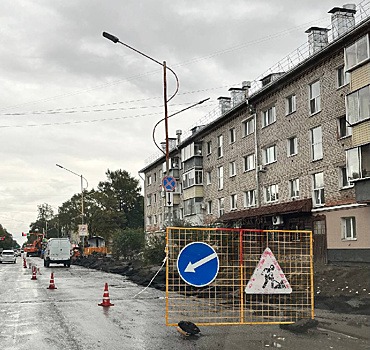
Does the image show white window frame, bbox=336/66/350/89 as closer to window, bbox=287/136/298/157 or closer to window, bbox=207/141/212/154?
window, bbox=287/136/298/157

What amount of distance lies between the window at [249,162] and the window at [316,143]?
7250mm

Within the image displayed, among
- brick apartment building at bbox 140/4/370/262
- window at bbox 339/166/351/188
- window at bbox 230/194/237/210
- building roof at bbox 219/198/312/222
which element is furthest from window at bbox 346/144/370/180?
window at bbox 230/194/237/210

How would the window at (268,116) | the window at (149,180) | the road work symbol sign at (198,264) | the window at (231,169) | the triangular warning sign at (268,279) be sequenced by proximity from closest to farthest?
the road work symbol sign at (198,264) < the triangular warning sign at (268,279) < the window at (268,116) < the window at (231,169) < the window at (149,180)

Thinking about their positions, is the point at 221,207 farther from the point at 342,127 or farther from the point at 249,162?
the point at 342,127

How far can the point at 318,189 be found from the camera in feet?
93.8

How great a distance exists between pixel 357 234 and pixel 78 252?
43001 millimetres

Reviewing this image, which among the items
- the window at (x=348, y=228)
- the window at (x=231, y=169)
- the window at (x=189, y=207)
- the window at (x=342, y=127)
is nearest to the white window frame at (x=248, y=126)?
the window at (x=231, y=169)

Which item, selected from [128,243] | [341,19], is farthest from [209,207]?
[341,19]

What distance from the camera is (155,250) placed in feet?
105

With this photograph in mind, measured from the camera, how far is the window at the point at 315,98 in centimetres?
2869

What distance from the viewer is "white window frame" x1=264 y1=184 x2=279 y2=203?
32.9 meters

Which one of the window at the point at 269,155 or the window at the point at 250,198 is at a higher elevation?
the window at the point at 269,155

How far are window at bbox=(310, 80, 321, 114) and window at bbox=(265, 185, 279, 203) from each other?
5.79 metres

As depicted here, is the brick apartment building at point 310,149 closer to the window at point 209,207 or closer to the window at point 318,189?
the window at point 318,189
